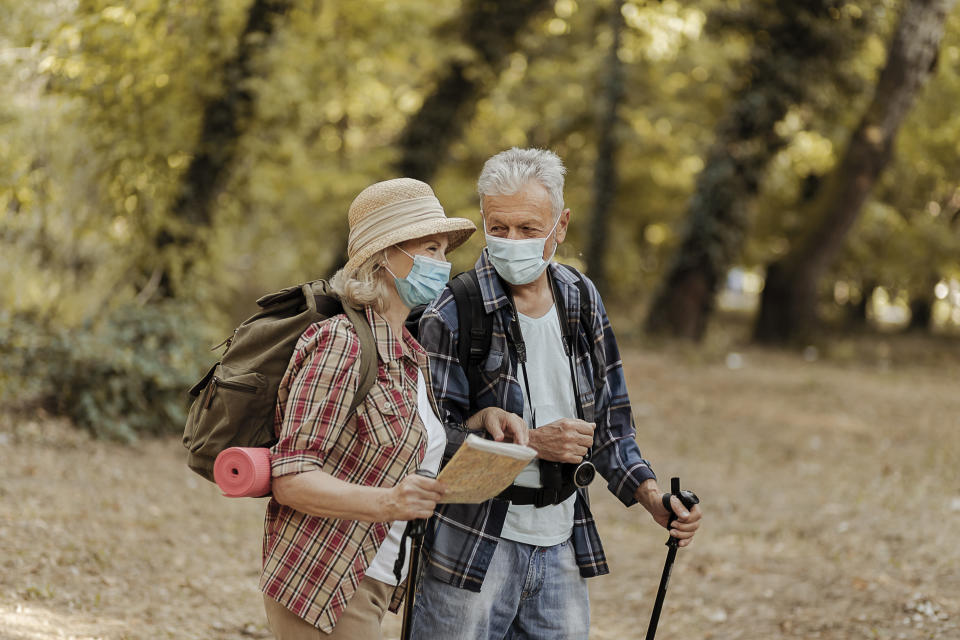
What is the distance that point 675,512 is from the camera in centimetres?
291

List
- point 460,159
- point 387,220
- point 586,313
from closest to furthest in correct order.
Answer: point 387,220
point 586,313
point 460,159

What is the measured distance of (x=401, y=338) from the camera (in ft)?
8.66

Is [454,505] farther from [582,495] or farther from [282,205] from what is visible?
[282,205]

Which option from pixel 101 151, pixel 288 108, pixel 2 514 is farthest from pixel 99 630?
pixel 288 108

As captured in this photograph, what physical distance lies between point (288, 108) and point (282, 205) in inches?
259

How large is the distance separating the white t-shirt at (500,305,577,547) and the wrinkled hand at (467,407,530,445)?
0.50 ft

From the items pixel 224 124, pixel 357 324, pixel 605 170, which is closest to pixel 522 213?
pixel 357 324

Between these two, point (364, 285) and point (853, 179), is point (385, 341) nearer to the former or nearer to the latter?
point (364, 285)

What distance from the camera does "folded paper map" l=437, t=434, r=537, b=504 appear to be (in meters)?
2.19

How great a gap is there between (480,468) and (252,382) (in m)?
0.58

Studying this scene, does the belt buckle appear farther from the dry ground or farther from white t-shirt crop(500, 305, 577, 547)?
the dry ground

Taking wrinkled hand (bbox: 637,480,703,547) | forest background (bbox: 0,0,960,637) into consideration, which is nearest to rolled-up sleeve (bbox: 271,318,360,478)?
wrinkled hand (bbox: 637,480,703,547)

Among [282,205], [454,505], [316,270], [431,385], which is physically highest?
[431,385]

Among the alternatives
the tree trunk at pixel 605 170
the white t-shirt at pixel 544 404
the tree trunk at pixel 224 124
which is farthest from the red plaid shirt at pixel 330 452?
the tree trunk at pixel 605 170
